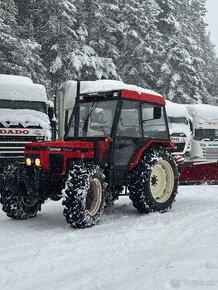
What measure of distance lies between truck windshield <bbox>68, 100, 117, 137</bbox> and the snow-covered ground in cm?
150

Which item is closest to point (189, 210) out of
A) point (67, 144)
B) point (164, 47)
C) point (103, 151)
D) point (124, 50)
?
point (103, 151)

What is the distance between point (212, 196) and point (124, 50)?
71.4 feet

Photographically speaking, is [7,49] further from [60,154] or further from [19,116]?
[60,154]

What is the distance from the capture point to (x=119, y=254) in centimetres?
541

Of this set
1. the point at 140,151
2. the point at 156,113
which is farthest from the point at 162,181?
the point at 156,113

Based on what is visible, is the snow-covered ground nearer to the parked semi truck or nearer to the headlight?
the headlight

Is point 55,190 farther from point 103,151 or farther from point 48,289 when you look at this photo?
point 48,289

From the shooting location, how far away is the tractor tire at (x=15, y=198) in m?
7.52

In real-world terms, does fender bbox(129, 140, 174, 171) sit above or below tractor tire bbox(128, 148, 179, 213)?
above

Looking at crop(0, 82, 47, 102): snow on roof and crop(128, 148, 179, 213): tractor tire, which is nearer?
crop(128, 148, 179, 213): tractor tire

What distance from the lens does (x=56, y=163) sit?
738 centimetres

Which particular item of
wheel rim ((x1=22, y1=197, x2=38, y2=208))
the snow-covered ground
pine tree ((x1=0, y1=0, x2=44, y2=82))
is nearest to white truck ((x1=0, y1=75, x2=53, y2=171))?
wheel rim ((x1=22, y1=197, x2=38, y2=208))

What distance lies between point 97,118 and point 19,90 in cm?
587

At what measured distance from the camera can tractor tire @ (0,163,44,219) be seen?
24.7ft
